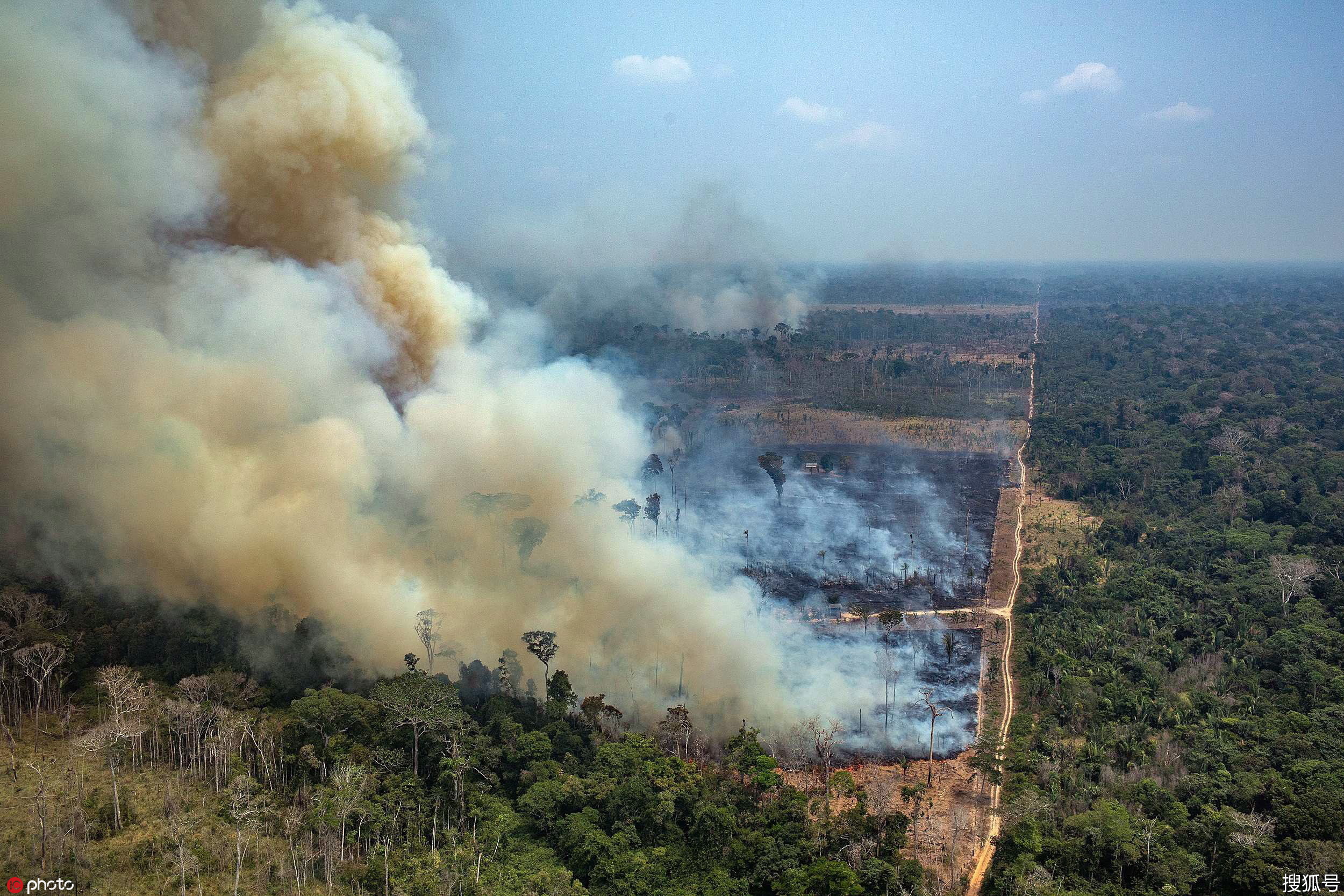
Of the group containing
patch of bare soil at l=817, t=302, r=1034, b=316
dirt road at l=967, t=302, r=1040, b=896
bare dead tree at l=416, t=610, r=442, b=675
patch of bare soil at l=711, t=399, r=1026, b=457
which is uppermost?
patch of bare soil at l=817, t=302, r=1034, b=316

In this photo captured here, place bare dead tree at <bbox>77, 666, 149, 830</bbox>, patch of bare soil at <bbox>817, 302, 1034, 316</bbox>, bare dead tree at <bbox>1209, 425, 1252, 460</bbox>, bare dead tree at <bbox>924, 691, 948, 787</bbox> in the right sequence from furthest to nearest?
patch of bare soil at <bbox>817, 302, 1034, 316</bbox> < bare dead tree at <bbox>1209, 425, 1252, 460</bbox> < bare dead tree at <bbox>924, 691, 948, 787</bbox> < bare dead tree at <bbox>77, 666, 149, 830</bbox>

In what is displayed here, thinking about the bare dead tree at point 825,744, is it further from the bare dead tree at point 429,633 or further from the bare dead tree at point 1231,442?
the bare dead tree at point 1231,442

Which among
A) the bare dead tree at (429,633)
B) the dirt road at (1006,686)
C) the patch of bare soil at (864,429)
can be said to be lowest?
the dirt road at (1006,686)

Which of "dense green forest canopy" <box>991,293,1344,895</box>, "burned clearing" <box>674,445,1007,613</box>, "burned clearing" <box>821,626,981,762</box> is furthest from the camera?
"burned clearing" <box>674,445,1007,613</box>

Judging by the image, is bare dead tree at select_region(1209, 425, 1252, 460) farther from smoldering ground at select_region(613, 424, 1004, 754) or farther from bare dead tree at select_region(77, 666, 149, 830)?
bare dead tree at select_region(77, 666, 149, 830)

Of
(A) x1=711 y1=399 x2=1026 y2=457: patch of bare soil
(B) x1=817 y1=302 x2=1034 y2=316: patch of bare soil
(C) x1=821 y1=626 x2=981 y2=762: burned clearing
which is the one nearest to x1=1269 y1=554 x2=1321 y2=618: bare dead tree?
(C) x1=821 y1=626 x2=981 y2=762: burned clearing

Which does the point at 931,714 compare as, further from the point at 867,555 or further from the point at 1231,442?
the point at 1231,442

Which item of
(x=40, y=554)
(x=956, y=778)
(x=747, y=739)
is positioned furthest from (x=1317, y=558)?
(x=40, y=554)

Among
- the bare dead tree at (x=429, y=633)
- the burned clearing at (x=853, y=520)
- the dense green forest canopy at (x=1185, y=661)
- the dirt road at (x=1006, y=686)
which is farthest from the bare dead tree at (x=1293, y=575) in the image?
the bare dead tree at (x=429, y=633)

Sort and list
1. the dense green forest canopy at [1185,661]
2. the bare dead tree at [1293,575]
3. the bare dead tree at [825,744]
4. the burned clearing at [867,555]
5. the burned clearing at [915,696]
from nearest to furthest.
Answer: the dense green forest canopy at [1185,661], the bare dead tree at [825,744], the burned clearing at [915,696], the burned clearing at [867,555], the bare dead tree at [1293,575]
